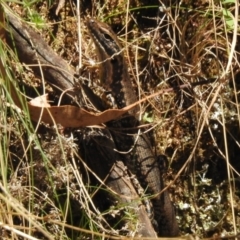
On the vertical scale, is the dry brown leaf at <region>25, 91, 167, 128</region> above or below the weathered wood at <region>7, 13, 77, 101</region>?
below

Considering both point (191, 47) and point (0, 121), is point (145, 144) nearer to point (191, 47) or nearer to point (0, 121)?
point (191, 47)

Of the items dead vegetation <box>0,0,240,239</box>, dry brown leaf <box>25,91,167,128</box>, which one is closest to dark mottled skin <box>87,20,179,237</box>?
dead vegetation <box>0,0,240,239</box>

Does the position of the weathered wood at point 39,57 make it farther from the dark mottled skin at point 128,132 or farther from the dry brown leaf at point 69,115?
the dark mottled skin at point 128,132

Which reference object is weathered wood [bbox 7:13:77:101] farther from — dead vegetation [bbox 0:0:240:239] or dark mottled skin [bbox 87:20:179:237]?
dark mottled skin [bbox 87:20:179:237]

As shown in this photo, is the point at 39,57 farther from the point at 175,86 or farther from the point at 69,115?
the point at 175,86

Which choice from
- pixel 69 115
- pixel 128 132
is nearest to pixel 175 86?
pixel 128 132

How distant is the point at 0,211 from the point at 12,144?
40 centimetres

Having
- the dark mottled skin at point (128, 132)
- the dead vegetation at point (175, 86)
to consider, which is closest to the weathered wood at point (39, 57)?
the dead vegetation at point (175, 86)

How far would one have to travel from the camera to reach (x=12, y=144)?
8.41 ft

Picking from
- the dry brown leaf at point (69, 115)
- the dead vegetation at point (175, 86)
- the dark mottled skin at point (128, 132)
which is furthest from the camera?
the dark mottled skin at point (128, 132)

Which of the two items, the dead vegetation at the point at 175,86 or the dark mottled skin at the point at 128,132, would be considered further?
the dark mottled skin at the point at 128,132

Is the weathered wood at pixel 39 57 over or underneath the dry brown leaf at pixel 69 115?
over

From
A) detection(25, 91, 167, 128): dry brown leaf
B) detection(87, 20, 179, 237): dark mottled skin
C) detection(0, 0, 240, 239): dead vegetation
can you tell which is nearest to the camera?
detection(25, 91, 167, 128): dry brown leaf

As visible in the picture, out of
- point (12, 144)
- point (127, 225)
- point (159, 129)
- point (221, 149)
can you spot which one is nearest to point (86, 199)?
point (127, 225)
